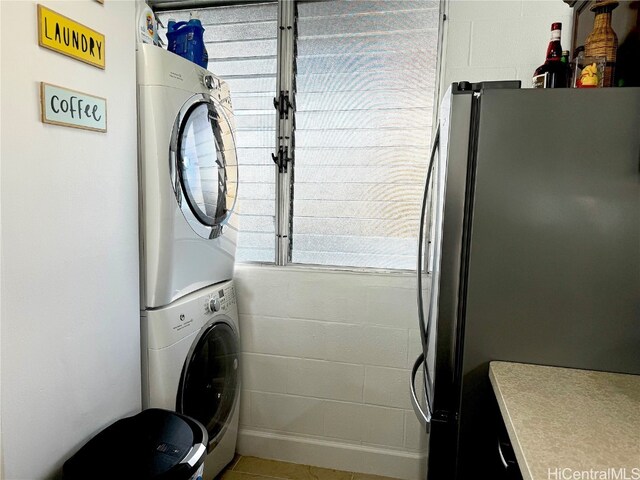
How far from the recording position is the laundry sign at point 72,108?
1.18 meters

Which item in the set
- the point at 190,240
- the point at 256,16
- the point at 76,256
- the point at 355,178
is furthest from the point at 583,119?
the point at 256,16

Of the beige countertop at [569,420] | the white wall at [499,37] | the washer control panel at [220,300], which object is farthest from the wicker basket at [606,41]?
the washer control panel at [220,300]

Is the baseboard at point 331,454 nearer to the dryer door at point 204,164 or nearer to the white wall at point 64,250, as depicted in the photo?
the white wall at point 64,250

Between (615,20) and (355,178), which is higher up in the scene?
(615,20)

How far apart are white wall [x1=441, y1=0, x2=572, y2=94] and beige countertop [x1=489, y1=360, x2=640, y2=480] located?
1.33 m

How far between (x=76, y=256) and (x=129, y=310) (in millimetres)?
312

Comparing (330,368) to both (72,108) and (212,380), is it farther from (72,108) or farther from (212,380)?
(72,108)

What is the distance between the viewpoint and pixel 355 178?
7.19ft

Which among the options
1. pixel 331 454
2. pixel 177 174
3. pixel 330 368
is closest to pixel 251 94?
pixel 177 174

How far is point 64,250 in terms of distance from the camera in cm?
126

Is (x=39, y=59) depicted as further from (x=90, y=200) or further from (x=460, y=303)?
(x=460, y=303)

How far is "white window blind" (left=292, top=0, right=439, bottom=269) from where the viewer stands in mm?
2096

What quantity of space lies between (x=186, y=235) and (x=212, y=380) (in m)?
0.73

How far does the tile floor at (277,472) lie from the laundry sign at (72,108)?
5.57 ft
